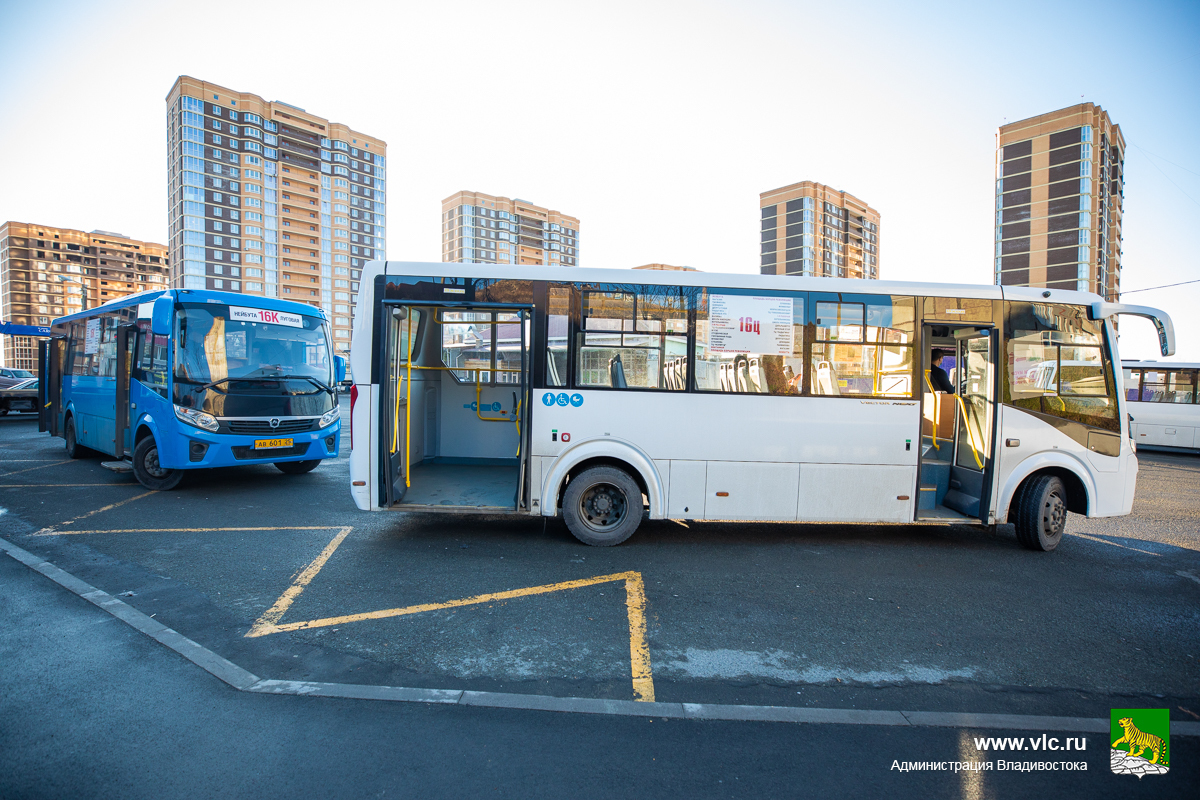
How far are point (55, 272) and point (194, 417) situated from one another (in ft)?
536

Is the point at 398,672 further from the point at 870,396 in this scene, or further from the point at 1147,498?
the point at 1147,498

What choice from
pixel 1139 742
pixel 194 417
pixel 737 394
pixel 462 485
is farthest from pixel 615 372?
pixel 194 417

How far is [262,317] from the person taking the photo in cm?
888

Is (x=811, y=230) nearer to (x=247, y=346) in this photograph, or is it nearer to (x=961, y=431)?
(x=961, y=431)

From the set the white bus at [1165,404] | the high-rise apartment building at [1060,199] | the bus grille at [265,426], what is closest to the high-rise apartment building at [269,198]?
the bus grille at [265,426]

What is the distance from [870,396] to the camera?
605 cm

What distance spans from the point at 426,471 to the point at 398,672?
14.7ft

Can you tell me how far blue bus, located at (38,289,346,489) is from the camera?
27.0 feet

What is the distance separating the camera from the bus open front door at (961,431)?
6.23 m

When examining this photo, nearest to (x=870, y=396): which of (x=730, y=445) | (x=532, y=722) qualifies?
(x=730, y=445)

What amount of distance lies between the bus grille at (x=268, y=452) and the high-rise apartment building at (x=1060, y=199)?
9789 centimetres

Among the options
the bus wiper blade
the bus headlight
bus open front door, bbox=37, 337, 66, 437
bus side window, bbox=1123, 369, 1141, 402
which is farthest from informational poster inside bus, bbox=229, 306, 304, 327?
bus side window, bbox=1123, 369, 1141, 402

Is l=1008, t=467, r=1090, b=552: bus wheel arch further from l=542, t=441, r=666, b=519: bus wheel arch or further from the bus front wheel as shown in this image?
the bus front wheel

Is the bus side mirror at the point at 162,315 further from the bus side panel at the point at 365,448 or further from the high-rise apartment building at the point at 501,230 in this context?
the high-rise apartment building at the point at 501,230
